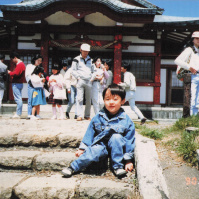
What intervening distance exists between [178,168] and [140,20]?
7130 millimetres

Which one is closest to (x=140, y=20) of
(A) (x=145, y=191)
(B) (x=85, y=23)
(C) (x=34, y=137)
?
(B) (x=85, y=23)

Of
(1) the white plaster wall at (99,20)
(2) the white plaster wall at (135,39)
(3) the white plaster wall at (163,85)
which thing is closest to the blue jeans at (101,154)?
(1) the white plaster wall at (99,20)

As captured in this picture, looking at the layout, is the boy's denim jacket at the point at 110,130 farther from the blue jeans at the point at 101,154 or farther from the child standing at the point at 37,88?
the child standing at the point at 37,88

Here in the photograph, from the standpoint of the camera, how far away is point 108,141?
8.86ft

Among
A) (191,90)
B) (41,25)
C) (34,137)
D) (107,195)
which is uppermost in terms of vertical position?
(41,25)

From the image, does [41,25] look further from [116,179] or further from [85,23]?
[116,179]

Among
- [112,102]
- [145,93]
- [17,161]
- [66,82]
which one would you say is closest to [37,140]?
[17,161]

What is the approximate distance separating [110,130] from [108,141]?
136 mm

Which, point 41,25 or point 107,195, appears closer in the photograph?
point 107,195

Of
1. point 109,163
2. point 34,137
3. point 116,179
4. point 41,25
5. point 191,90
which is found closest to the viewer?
point 116,179

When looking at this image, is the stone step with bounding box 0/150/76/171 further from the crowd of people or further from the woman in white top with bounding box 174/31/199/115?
the crowd of people

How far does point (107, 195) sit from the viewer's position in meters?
2.23

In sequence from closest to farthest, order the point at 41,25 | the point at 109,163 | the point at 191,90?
the point at 109,163 → the point at 191,90 → the point at 41,25

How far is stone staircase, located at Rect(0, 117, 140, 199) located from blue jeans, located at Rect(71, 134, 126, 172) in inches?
5.7
